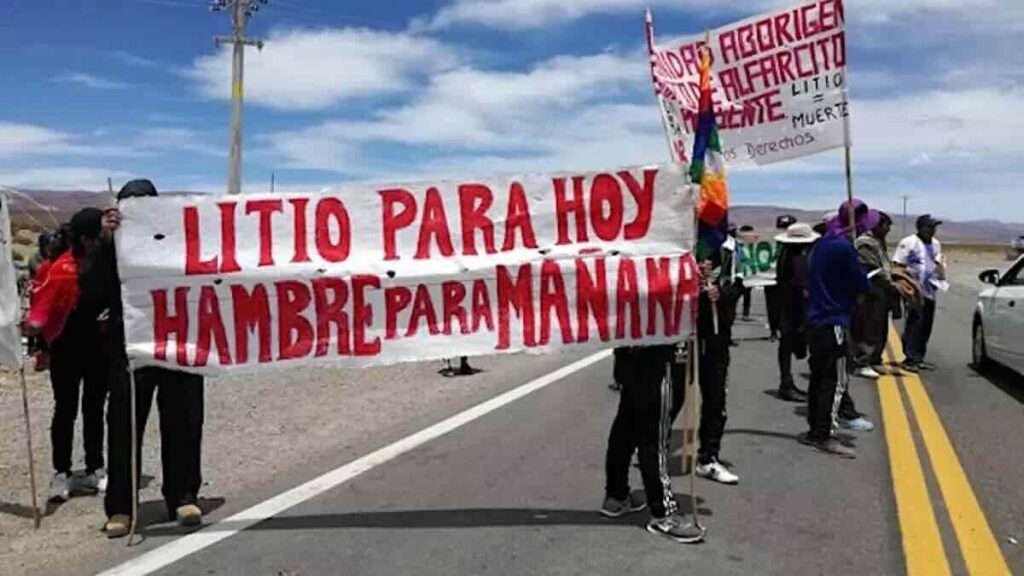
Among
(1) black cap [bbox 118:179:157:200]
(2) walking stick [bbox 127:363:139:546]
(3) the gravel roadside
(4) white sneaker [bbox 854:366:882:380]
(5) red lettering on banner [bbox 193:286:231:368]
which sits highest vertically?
(1) black cap [bbox 118:179:157:200]

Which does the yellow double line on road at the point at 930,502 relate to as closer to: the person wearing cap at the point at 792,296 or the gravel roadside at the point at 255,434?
the person wearing cap at the point at 792,296

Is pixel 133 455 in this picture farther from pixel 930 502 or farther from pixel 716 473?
pixel 930 502

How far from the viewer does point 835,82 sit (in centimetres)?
866

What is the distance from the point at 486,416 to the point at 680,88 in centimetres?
358

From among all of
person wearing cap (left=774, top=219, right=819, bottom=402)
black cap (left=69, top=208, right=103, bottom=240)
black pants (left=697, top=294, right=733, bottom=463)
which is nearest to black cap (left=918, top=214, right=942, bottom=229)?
person wearing cap (left=774, top=219, right=819, bottom=402)

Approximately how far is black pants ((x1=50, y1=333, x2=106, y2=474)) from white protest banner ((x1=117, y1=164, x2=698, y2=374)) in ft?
4.04

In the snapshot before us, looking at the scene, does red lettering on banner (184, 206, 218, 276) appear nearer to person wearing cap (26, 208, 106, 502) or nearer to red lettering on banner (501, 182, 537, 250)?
person wearing cap (26, 208, 106, 502)

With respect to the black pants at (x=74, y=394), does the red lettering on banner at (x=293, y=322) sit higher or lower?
higher

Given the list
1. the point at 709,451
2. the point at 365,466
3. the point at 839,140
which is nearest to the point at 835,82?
the point at 839,140

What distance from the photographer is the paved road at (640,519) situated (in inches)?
193

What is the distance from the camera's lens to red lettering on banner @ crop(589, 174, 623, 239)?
5.68 m

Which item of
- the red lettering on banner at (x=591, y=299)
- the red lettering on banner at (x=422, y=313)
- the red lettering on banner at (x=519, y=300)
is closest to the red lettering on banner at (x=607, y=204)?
the red lettering on banner at (x=591, y=299)

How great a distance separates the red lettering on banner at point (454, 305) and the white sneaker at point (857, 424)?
13.6 ft

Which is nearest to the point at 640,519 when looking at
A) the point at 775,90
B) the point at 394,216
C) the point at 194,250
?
the point at 394,216
